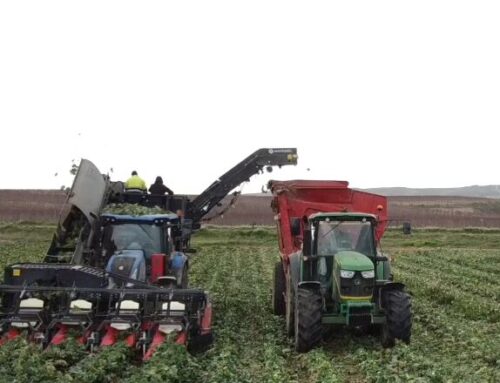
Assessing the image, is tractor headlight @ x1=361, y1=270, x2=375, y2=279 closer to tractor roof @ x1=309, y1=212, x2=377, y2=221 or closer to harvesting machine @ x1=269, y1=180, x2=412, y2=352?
harvesting machine @ x1=269, y1=180, x2=412, y2=352

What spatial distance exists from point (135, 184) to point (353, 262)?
6.71 meters

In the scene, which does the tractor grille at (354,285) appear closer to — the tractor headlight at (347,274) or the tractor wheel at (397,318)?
the tractor headlight at (347,274)

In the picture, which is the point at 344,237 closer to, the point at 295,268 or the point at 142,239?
the point at 295,268

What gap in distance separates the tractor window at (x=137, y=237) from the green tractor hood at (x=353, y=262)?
368 cm

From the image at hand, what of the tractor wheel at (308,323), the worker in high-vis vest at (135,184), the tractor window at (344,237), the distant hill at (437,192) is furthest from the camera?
the distant hill at (437,192)

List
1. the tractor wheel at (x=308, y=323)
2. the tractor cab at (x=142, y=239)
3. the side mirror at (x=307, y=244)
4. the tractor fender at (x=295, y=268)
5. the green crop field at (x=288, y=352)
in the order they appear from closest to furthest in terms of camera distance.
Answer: the green crop field at (x=288, y=352) < the tractor wheel at (x=308, y=323) < the side mirror at (x=307, y=244) < the tractor fender at (x=295, y=268) < the tractor cab at (x=142, y=239)

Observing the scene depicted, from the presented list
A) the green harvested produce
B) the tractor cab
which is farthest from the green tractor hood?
the green harvested produce

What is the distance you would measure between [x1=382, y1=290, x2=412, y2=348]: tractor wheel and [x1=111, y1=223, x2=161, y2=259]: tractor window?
15.3ft

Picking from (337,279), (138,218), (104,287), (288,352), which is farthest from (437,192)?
(104,287)

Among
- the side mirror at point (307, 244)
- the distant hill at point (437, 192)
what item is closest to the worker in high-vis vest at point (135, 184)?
the side mirror at point (307, 244)

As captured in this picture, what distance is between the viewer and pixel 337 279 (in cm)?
1114

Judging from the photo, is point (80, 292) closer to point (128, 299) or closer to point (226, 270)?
point (128, 299)

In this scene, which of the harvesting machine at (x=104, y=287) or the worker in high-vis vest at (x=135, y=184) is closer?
the harvesting machine at (x=104, y=287)

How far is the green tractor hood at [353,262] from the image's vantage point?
1092cm
